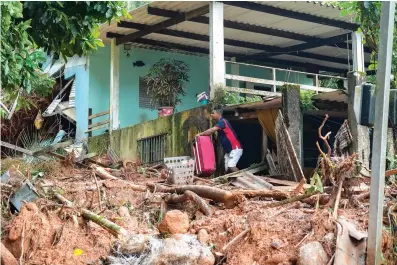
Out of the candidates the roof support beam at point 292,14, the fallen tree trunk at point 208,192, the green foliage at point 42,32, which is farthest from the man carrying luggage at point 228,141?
the green foliage at point 42,32

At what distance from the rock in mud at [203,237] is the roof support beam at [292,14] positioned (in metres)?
7.89

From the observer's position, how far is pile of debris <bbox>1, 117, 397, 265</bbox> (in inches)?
263

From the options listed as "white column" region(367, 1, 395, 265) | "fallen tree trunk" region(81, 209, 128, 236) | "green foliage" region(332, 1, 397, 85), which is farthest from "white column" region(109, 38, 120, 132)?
"white column" region(367, 1, 395, 265)

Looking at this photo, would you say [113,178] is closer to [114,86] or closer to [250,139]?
[250,139]

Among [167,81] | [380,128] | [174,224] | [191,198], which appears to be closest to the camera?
[380,128]

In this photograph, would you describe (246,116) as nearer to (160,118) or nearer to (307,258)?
(160,118)

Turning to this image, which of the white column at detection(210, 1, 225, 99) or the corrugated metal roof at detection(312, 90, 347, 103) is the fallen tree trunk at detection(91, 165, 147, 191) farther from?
the corrugated metal roof at detection(312, 90, 347, 103)

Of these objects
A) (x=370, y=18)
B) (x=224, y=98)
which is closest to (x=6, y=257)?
(x=224, y=98)

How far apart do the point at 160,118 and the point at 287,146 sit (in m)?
4.77

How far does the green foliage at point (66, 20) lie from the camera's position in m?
6.79

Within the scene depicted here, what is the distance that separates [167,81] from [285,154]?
6.05 meters

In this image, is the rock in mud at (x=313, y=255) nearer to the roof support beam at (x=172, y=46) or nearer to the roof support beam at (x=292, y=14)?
the roof support beam at (x=292, y=14)

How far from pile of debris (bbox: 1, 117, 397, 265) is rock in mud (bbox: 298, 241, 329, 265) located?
0.01 m

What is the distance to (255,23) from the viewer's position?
15.8m
